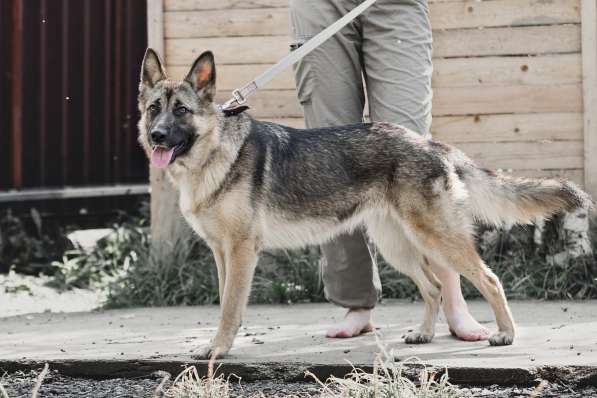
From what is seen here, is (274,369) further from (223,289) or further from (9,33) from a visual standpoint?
(9,33)

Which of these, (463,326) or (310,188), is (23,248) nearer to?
(310,188)

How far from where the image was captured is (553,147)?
6969 mm

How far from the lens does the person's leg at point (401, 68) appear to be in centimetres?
474

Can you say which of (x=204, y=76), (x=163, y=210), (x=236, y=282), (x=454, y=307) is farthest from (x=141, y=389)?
(x=163, y=210)

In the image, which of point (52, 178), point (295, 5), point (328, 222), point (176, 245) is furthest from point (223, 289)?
point (52, 178)

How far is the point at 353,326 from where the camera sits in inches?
189

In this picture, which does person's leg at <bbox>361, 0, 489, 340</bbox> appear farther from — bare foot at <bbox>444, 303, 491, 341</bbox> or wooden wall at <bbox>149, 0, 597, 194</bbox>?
wooden wall at <bbox>149, 0, 597, 194</bbox>

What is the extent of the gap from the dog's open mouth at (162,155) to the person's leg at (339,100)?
862mm

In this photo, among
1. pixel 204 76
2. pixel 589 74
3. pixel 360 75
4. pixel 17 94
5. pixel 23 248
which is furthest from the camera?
pixel 17 94

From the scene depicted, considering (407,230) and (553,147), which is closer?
(407,230)

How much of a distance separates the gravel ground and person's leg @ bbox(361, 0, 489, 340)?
0.98 meters

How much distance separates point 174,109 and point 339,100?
2.93ft

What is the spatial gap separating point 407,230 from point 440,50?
2.94 metres

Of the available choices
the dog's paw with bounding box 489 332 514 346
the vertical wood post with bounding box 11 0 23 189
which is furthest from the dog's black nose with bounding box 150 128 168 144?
the vertical wood post with bounding box 11 0 23 189
